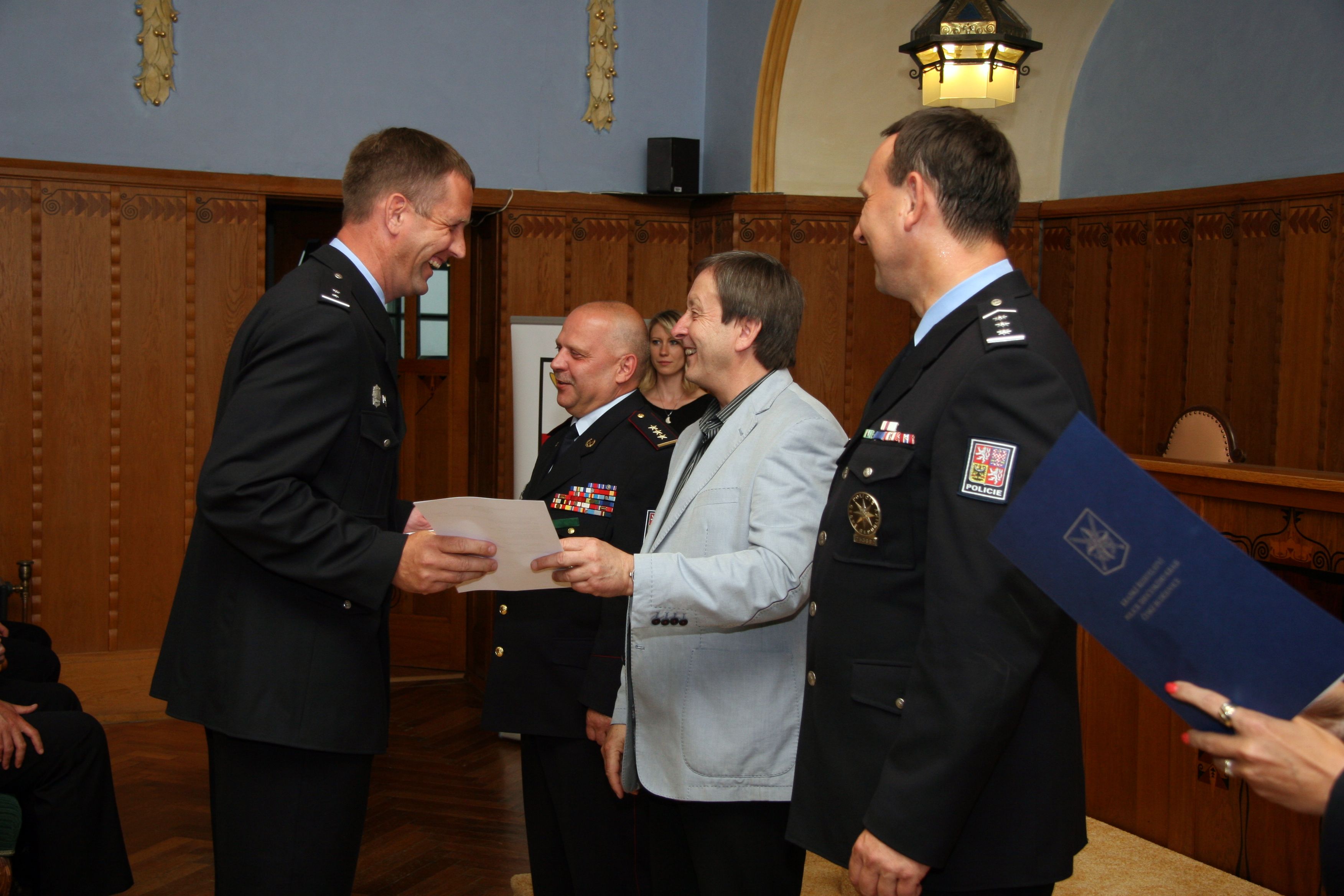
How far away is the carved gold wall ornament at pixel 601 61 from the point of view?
6.04 m

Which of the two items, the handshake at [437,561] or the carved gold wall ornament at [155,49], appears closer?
the handshake at [437,561]

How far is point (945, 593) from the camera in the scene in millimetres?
1409

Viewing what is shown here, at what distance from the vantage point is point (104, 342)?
533 cm

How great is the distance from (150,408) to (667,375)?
281cm

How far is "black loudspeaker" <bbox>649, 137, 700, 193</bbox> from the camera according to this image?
5.98m

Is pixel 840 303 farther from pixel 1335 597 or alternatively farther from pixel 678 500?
pixel 678 500

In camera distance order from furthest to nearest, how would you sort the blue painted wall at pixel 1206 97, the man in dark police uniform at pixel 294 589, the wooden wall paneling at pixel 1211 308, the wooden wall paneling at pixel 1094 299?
the wooden wall paneling at pixel 1094 299
the wooden wall paneling at pixel 1211 308
the blue painted wall at pixel 1206 97
the man in dark police uniform at pixel 294 589

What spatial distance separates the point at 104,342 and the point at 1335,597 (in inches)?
212

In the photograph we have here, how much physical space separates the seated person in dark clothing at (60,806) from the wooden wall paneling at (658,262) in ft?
12.8

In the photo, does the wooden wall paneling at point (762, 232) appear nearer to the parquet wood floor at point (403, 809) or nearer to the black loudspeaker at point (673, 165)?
the black loudspeaker at point (673, 165)

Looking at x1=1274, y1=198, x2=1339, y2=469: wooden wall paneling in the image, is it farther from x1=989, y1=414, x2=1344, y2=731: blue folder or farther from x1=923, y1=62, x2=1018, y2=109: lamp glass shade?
x1=989, y1=414, x2=1344, y2=731: blue folder

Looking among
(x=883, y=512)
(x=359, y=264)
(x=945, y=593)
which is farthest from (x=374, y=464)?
(x=945, y=593)

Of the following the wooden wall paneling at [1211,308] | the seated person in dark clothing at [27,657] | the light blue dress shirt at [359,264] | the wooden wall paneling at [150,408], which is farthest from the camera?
the wooden wall paneling at [150,408]

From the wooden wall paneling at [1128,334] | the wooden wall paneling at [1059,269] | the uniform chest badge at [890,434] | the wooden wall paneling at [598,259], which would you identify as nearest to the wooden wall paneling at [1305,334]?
the wooden wall paneling at [1128,334]
